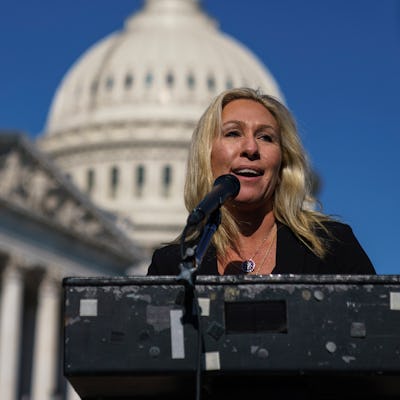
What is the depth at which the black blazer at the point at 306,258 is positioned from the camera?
20.2 feet

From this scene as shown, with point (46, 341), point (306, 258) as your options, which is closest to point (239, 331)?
point (306, 258)

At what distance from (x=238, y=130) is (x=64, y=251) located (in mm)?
60611

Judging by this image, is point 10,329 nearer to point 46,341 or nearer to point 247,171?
point 46,341

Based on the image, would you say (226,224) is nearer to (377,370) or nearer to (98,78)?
(377,370)

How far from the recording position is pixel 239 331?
17.4ft

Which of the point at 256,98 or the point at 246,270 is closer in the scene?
the point at 246,270

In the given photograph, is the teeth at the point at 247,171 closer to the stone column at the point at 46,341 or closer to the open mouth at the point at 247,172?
the open mouth at the point at 247,172

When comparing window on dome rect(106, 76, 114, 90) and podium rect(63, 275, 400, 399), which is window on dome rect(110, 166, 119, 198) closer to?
window on dome rect(106, 76, 114, 90)

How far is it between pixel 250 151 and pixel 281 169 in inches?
13.0

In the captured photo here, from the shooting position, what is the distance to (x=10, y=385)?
6109cm

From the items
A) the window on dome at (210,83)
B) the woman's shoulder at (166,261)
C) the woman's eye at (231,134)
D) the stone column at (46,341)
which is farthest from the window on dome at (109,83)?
the woman's shoulder at (166,261)

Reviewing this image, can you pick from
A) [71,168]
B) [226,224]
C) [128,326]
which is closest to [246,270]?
[226,224]

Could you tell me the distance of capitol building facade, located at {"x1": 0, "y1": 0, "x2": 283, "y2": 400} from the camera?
67312 millimetres

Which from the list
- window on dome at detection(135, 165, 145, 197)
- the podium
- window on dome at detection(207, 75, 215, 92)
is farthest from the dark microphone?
window on dome at detection(207, 75, 215, 92)
